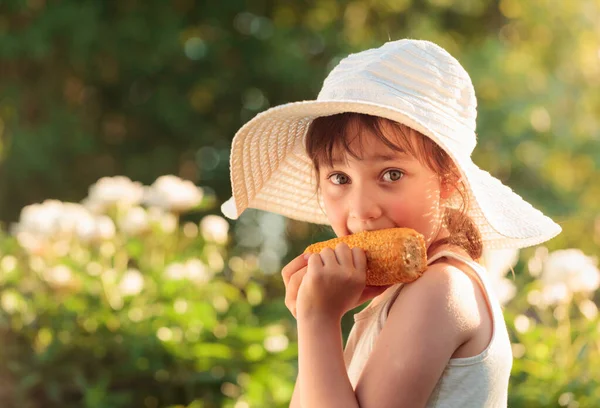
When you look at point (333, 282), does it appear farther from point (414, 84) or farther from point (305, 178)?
point (305, 178)

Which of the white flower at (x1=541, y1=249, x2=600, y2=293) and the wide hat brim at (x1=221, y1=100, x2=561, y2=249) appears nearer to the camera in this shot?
the wide hat brim at (x1=221, y1=100, x2=561, y2=249)

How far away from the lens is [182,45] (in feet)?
28.9

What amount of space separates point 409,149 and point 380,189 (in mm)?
104

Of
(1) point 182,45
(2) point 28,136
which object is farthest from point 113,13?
(2) point 28,136

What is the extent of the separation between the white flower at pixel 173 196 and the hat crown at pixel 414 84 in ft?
9.52

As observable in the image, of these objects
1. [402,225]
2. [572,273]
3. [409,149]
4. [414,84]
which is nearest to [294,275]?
[402,225]

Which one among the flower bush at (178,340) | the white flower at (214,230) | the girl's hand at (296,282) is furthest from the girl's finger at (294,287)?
the white flower at (214,230)

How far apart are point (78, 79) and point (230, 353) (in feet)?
22.1

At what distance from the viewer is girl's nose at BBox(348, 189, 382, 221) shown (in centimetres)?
167

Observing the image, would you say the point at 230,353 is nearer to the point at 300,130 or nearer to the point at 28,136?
the point at 300,130

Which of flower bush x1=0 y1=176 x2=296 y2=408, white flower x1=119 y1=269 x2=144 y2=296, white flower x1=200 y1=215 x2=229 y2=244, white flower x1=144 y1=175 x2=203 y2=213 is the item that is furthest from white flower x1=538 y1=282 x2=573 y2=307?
Answer: white flower x1=144 y1=175 x2=203 y2=213

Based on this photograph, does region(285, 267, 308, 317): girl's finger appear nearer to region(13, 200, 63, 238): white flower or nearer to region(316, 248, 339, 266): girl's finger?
region(316, 248, 339, 266): girl's finger

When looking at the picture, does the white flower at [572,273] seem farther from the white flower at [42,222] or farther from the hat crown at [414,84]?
the white flower at [42,222]

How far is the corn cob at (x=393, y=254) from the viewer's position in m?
1.57
